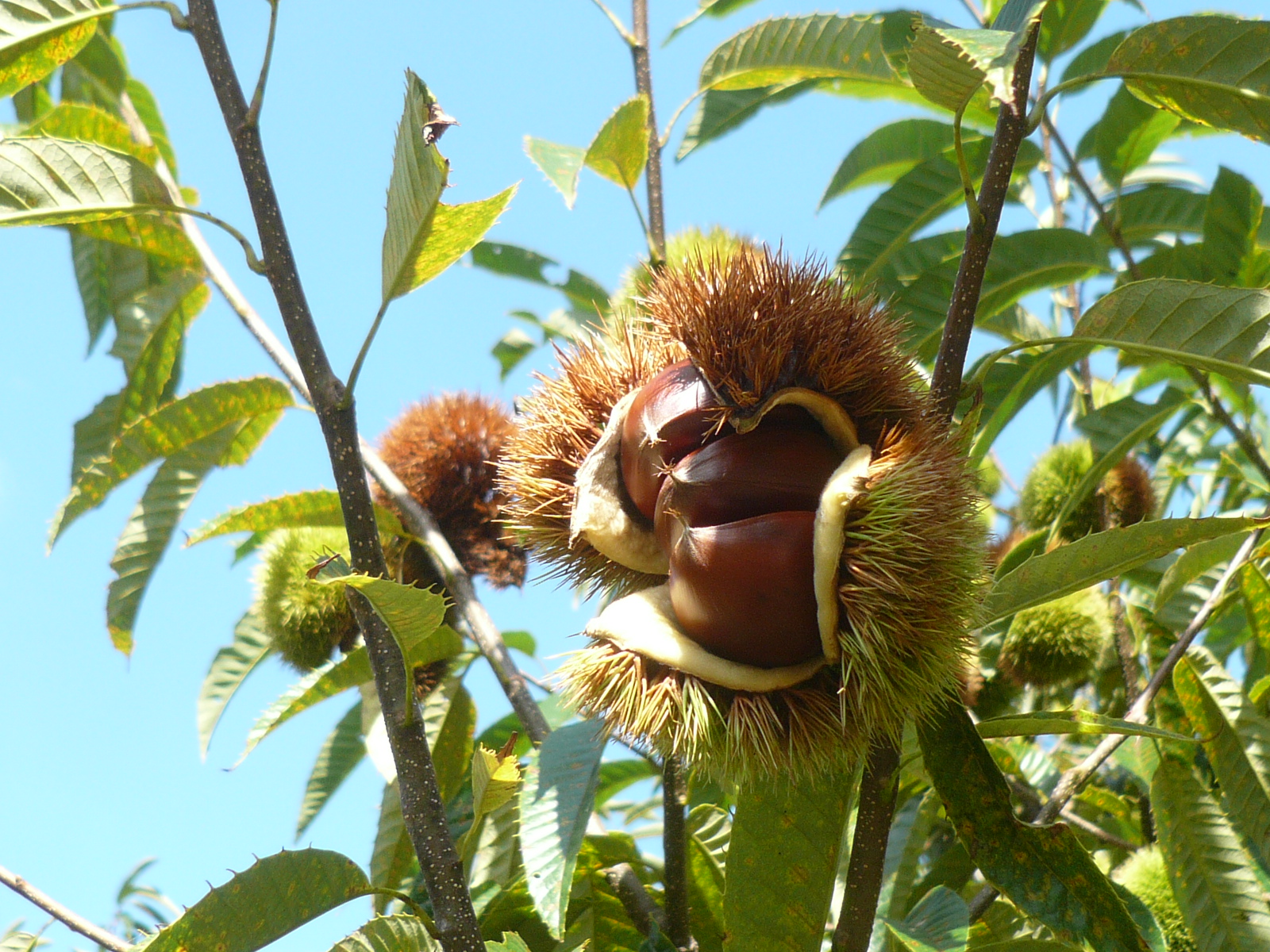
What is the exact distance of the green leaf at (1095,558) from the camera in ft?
3.70

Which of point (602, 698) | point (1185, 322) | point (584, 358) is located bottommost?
point (602, 698)

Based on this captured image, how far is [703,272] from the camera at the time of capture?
1071 millimetres

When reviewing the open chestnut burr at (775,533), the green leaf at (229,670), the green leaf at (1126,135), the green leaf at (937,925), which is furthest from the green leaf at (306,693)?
the green leaf at (1126,135)

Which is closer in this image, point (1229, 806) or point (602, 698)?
point (602, 698)

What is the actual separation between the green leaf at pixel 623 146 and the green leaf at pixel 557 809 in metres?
0.86

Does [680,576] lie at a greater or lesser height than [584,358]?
lesser

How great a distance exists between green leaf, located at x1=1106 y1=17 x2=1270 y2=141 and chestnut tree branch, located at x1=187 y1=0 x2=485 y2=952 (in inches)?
35.8

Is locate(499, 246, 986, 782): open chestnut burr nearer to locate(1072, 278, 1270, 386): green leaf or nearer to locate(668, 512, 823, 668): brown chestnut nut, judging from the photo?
locate(668, 512, 823, 668): brown chestnut nut

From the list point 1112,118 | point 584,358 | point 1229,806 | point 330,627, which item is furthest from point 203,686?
point 1112,118

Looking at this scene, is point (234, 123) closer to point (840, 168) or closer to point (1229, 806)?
point (840, 168)

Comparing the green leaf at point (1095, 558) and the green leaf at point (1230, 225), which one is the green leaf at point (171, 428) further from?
the green leaf at point (1230, 225)

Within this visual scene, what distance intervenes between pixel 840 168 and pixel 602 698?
146cm

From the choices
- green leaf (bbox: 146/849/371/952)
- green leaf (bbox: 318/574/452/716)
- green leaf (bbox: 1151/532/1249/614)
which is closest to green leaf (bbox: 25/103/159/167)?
green leaf (bbox: 318/574/452/716)

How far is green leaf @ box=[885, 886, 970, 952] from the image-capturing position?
3.49ft
